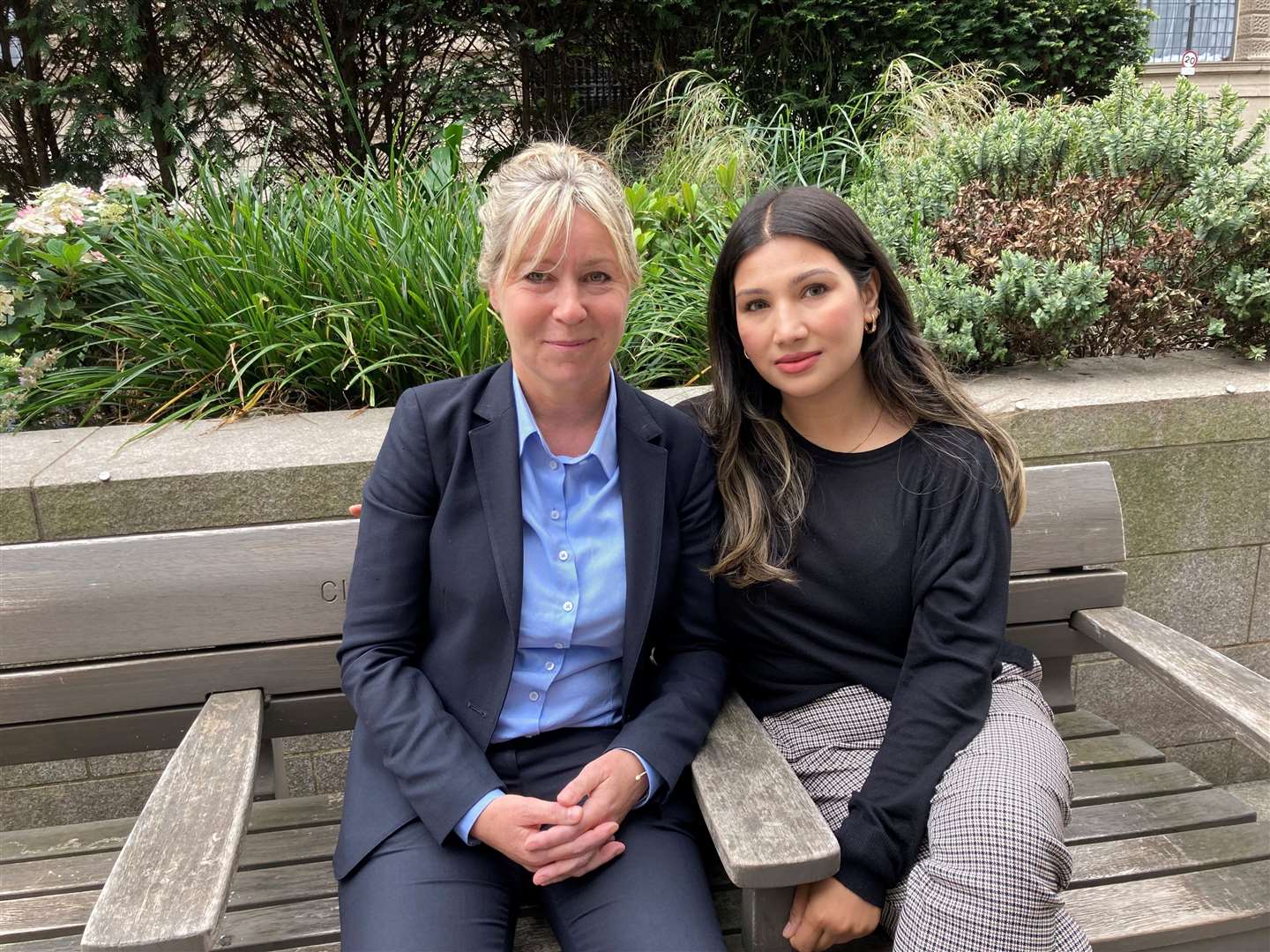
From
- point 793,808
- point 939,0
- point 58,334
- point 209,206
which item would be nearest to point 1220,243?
point 793,808

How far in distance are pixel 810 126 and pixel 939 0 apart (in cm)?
138

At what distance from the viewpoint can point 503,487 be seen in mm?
1812

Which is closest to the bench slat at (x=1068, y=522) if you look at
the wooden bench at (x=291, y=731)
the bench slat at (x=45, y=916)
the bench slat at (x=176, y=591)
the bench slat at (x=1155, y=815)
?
the wooden bench at (x=291, y=731)

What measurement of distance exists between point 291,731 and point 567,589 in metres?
0.91

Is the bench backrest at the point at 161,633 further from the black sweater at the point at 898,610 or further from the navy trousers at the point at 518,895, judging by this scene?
the black sweater at the point at 898,610

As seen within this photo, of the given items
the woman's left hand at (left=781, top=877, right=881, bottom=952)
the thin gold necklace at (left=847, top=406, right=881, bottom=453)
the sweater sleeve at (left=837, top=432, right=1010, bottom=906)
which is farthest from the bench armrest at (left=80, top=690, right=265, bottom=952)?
the thin gold necklace at (left=847, top=406, right=881, bottom=453)

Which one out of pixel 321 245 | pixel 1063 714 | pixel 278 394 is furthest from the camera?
pixel 321 245

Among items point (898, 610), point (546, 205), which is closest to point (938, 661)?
point (898, 610)

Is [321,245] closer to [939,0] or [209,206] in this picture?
[209,206]

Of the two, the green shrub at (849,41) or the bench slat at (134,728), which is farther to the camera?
the green shrub at (849,41)

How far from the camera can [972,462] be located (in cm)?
195

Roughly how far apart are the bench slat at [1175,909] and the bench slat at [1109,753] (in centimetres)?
44

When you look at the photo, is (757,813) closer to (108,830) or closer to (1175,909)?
(1175,909)

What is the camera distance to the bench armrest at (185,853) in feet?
4.54
